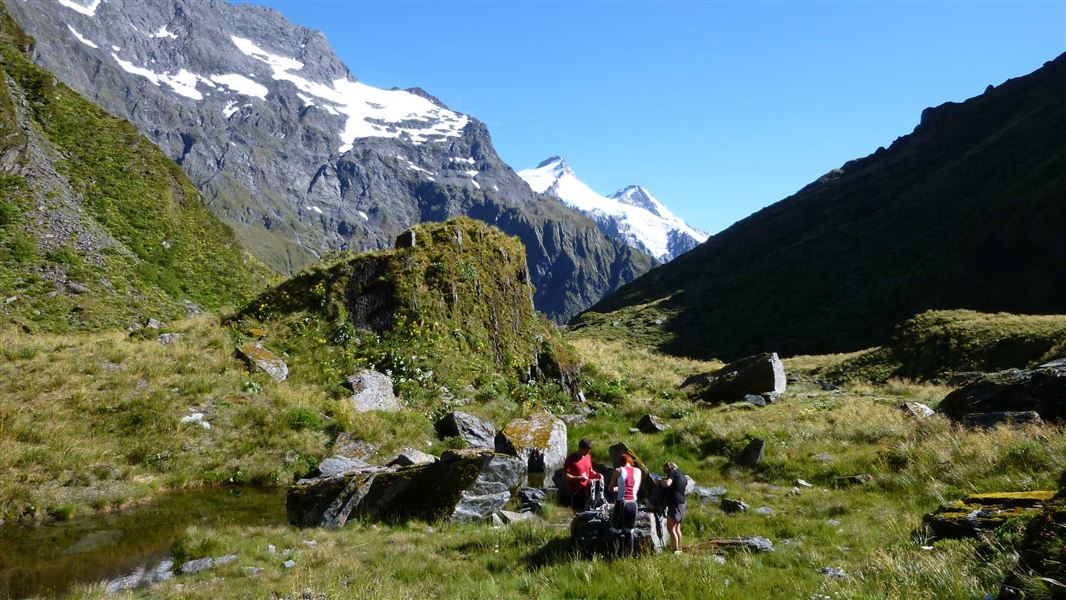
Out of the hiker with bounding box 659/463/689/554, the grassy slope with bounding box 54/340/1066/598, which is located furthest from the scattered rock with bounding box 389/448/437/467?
the hiker with bounding box 659/463/689/554

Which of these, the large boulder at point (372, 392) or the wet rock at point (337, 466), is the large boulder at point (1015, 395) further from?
the large boulder at point (372, 392)

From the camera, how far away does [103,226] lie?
29453 millimetres

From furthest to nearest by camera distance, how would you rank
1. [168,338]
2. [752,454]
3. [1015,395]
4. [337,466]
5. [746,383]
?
[746,383] → [168,338] → [752,454] → [1015,395] → [337,466]

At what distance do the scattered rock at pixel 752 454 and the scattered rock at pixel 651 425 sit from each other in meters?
3.83

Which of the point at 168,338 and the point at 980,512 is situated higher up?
the point at 168,338

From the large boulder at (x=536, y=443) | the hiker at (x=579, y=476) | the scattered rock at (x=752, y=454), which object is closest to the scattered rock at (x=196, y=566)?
the hiker at (x=579, y=476)

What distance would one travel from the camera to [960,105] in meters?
131

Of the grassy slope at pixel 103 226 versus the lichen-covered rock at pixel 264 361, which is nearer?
the lichen-covered rock at pixel 264 361

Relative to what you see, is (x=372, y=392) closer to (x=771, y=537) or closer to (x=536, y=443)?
(x=536, y=443)

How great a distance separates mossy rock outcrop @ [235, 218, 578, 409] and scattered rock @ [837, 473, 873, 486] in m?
12.8

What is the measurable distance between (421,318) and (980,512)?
18.5m

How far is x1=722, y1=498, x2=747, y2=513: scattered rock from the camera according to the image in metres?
11.5

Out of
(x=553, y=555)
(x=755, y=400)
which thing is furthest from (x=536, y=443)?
(x=755, y=400)

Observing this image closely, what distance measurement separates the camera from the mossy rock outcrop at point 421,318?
66.6 ft
